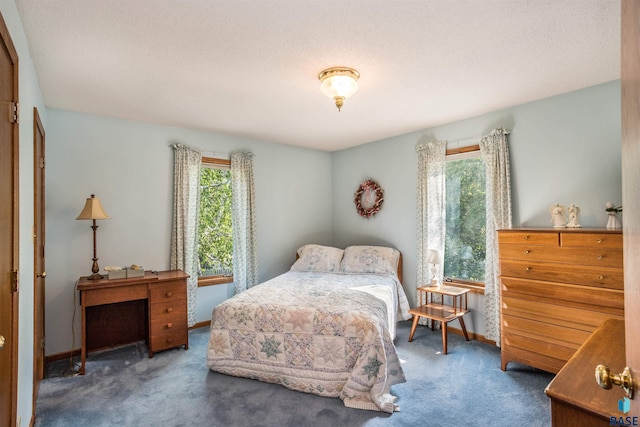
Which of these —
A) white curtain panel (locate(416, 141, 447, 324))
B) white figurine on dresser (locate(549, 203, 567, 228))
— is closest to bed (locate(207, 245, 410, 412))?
white curtain panel (locate(416, 141, 447, 324))

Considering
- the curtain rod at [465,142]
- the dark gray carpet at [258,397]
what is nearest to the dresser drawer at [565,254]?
the dark gray carpet at [258,397]

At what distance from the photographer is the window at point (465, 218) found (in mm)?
3674

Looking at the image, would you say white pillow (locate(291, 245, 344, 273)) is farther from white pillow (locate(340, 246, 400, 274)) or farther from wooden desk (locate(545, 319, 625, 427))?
wooden desk (locate(545, 319, 625, 427))

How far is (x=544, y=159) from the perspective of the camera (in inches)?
123

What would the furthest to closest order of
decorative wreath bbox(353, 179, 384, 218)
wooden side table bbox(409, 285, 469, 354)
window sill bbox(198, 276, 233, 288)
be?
decorative wreath bbox(353, 179, 384, 218)
window sill bbox(198, 276, 233, 288)
wooden side table bbox(409, 285, 469, 354)

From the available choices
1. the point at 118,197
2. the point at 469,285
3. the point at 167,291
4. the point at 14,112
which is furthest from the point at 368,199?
the point at 14,112

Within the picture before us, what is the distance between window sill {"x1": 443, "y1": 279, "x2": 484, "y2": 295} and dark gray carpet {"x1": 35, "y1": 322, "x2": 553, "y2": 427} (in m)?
0.65

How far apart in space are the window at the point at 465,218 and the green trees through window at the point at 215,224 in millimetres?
2739

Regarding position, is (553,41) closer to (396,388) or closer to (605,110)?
(605,110)

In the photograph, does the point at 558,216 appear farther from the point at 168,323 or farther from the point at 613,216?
the point at 168,323

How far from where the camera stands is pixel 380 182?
4641 mm

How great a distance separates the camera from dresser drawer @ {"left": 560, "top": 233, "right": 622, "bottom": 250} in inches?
90.3

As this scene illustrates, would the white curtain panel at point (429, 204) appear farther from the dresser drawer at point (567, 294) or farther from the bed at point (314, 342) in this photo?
the dresser drawer at point (567, 294)

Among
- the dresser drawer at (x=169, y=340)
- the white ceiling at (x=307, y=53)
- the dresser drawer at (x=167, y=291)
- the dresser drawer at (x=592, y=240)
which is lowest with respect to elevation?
the dresser drawer at (x=169, y=340)
